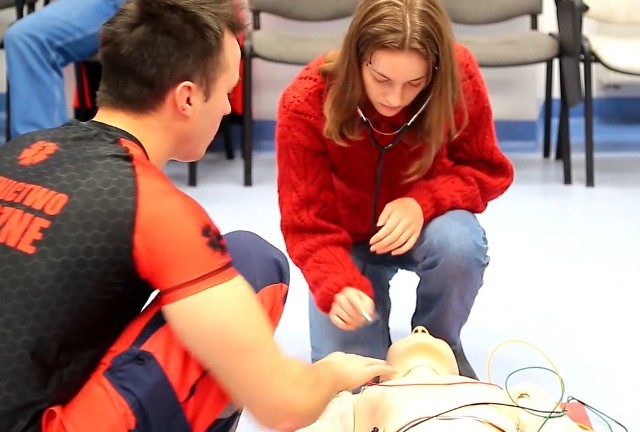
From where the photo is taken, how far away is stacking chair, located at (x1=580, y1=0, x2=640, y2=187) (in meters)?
2.72

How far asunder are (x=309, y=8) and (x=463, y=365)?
6.05 feet

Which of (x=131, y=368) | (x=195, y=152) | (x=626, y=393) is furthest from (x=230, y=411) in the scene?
(x=626, y=393)

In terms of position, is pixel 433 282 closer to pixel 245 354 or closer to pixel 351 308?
pixel 351 308

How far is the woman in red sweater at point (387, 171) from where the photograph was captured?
1317 mm

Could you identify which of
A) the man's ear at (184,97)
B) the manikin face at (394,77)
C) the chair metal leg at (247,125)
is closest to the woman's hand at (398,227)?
the manikin face at (394,77)

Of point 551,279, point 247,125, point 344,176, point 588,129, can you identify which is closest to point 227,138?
point 247,125

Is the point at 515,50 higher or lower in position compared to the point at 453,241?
higher

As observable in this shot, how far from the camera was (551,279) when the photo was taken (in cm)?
204

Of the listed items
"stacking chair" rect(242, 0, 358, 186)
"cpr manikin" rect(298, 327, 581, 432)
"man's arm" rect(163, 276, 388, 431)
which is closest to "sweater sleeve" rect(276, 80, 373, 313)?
"cpr manikin" rect(298, 327, 581, 432)

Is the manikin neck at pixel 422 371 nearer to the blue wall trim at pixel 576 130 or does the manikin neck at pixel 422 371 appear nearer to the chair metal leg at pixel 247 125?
the chair metal leg at pixel 247 125

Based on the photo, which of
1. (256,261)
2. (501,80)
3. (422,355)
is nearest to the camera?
Answer: (256,261)

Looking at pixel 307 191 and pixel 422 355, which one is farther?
pixel 307 191

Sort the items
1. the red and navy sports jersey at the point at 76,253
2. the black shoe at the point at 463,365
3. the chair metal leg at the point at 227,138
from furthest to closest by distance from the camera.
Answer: the chair metal leg at the point at 227,138 → the black shoe at the point at 463,365 → the red and navy sports jersey at the point at 76,253

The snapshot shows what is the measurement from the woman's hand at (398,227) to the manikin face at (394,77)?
164mm
